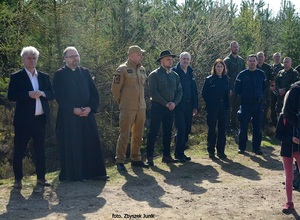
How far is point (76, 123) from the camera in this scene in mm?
7246

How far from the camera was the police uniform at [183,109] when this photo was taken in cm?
886

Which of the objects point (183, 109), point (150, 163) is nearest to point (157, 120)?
point (183, 109)

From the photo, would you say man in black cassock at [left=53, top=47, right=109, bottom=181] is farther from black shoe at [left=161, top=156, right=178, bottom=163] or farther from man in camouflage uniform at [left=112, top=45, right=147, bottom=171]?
black shoe at [left=161, top=156, right=178, bottom=163]

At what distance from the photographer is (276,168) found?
8664 millimetres

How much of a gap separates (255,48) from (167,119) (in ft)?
43.6

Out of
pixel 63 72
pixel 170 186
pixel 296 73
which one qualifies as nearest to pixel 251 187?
pixel 170 186

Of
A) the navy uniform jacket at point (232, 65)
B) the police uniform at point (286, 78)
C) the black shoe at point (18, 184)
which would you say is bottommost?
the black shoe at point (18, 184)

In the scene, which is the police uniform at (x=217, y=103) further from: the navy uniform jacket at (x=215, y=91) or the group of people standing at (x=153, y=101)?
the group of people standing at (x=153, y=101)

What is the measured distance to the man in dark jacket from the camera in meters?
8.88

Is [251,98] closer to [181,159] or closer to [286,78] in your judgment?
[181,159]

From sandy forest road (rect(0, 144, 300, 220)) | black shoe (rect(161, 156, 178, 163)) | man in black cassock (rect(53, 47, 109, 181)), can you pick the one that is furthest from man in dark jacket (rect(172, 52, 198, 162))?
man in black cassock (rect(53, 47, 109, 181))

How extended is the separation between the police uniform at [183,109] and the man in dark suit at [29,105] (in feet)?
9.26

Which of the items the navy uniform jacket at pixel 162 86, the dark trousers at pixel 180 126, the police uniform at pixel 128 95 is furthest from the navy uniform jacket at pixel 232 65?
the police uniform at pixel 128 95

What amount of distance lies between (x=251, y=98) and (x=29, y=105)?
486cm
